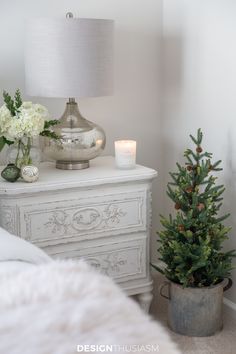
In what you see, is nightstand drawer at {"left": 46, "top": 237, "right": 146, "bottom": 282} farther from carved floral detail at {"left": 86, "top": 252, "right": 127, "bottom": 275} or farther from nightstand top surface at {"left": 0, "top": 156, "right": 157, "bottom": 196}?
nightstand top surface at {"left": 0, "top": 156, "right": 157, "bottom": 196}

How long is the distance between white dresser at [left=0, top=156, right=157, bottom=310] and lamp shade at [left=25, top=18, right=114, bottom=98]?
0.34 m

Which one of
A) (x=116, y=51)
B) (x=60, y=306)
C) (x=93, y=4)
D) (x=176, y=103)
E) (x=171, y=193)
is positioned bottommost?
(x=171, y=193)

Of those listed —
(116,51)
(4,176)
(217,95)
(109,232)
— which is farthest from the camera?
(116,51)

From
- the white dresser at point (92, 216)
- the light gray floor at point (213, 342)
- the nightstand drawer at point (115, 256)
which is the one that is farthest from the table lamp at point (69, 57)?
→ the light gray floor at point (213, 342)

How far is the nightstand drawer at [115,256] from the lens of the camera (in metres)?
2.22

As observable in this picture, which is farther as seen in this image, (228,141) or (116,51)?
(116,51)

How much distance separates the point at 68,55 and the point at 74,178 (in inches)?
18.4

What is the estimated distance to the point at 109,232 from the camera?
2.28m

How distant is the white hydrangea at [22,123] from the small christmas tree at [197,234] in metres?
0.62

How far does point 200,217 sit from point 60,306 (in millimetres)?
1382

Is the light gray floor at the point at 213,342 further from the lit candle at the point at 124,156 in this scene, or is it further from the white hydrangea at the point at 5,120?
the white hydrangea at the point at 5,120

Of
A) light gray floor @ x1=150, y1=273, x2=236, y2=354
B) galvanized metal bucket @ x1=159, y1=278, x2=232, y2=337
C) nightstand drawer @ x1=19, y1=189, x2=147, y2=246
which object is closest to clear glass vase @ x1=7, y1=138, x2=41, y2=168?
nightstand drawer @ x1=19, y1=189, x2=147, y2=246

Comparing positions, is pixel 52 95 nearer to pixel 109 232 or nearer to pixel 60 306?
pixel 109 232

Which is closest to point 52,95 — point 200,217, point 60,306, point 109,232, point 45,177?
point 45,177
